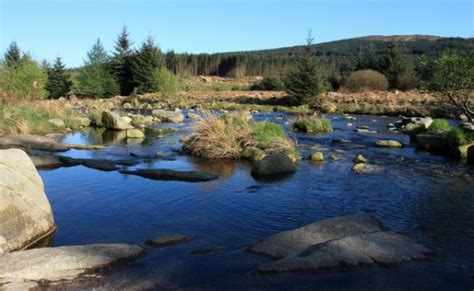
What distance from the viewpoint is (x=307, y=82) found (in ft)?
144

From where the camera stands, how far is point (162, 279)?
6.23 meters

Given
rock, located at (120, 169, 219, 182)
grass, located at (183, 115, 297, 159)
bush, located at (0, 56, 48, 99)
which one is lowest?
rock, located at (120, 169, 219, 182)

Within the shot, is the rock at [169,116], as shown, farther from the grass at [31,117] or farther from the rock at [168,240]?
the rock at [168,240]

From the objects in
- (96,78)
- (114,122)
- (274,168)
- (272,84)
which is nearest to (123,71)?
(96,78)

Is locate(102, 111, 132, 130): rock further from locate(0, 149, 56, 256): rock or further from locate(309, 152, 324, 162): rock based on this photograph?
locate(0, 149, 56, 256): rock

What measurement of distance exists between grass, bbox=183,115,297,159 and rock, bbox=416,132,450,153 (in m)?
6.07

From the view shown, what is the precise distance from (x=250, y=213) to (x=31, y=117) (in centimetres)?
1684

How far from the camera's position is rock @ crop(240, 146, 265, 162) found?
16055 mm

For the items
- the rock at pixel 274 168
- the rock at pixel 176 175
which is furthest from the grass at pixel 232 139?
the rock at pixel 176 175

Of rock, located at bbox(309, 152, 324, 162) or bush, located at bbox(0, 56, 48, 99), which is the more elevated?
bush, located at bbox(0, 56, 48, 99)

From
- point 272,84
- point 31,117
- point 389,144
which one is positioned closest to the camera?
point 389,144

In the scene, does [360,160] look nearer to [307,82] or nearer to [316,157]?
[316,157]

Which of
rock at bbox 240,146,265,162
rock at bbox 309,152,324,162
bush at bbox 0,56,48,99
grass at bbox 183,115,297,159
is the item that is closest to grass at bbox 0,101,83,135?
bush at bbox 0,56,48,99

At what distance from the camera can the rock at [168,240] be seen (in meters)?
7.66
